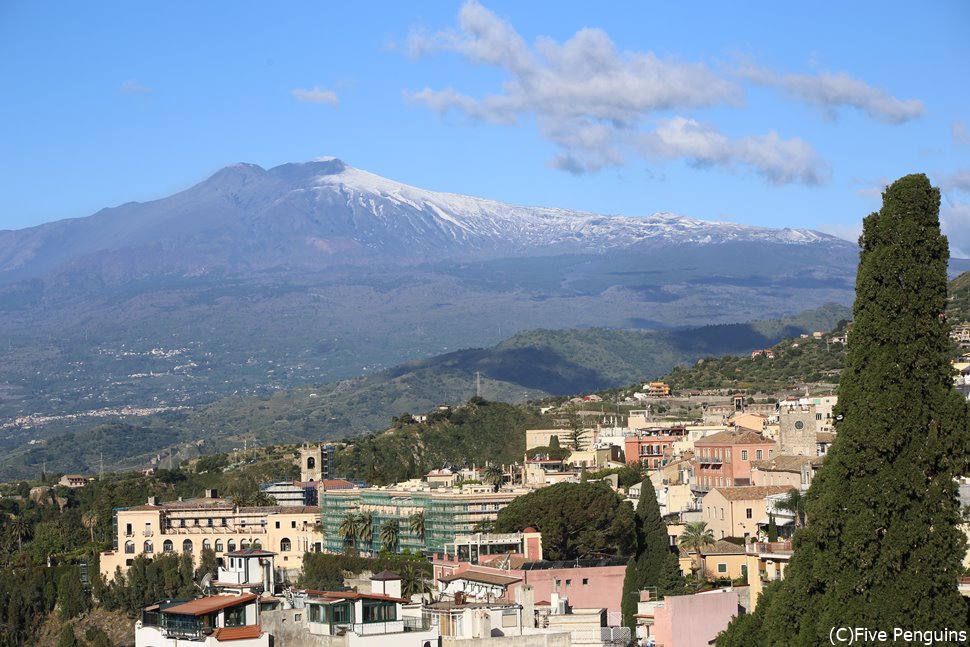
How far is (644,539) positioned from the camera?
61.8 metres

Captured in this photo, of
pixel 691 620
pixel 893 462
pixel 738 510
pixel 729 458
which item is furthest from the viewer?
pixel 729 458

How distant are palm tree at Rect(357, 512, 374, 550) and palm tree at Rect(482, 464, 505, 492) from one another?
5.78m

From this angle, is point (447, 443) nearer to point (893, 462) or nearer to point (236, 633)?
point (236, 633)

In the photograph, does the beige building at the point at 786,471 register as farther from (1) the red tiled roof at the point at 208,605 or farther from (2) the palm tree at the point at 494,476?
(1) the red tiled roof at the point at 208,605

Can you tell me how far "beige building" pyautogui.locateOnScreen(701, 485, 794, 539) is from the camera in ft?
225

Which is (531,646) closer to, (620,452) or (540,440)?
(620,452)

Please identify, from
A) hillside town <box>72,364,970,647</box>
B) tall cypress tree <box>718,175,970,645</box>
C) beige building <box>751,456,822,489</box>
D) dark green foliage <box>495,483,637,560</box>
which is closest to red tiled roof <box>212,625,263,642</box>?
hillside town <box>72,364,970,647</box>

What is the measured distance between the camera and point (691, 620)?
140 feet

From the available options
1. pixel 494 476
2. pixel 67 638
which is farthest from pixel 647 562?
pixel 494 476

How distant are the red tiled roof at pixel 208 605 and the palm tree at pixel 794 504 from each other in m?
23.9

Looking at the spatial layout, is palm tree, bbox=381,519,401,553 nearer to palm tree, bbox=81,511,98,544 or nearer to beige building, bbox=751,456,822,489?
beige building, bbox=751,456,822,489

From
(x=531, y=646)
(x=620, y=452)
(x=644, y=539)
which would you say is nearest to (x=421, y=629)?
(x=531, y=646)

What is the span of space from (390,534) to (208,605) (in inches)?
1693

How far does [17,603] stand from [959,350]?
188ft
